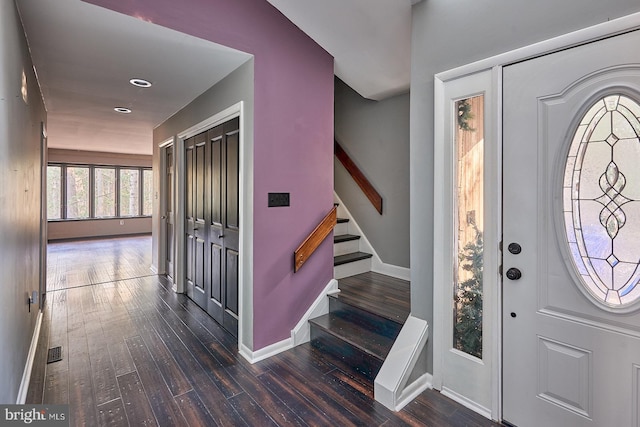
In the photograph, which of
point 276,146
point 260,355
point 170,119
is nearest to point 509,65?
point 276,146

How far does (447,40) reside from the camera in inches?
80.1

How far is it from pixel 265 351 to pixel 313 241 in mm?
1030

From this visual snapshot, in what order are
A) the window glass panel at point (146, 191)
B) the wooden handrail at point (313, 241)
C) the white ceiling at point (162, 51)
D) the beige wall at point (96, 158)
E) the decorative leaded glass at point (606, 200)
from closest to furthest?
the decorative leaded glass at point (606, 200)
the white ceiling at point (162, 51)
the wooden handrail at point (313, 241)
the beige wall at point (96, 158)
the window glass panel at point (146, 191)

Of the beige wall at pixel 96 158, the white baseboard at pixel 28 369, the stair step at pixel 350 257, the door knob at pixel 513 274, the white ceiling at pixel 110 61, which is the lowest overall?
the white baseboard at pixel 28 369

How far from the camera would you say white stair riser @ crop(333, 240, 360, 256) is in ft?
12.7

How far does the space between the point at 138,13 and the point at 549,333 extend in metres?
3.16

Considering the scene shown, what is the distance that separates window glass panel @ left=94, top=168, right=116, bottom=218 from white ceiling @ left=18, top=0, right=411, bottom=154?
588cm

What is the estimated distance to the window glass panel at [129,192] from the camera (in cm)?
960

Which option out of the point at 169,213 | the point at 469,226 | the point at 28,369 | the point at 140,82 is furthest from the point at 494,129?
the point at 169,213

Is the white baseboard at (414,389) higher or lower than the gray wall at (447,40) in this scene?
lower

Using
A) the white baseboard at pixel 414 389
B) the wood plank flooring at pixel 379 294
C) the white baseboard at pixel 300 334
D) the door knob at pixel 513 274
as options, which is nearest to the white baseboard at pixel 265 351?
the white baseboard at pixel 300 334

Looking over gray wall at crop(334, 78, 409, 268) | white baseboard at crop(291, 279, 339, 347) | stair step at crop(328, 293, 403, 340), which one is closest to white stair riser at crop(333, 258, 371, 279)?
gray wall at crop(334, 78, 409, 268)

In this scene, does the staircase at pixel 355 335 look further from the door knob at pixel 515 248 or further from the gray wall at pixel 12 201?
the gray wall at pixel 12 201

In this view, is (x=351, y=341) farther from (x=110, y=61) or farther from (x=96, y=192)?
(x=96, y=192)
